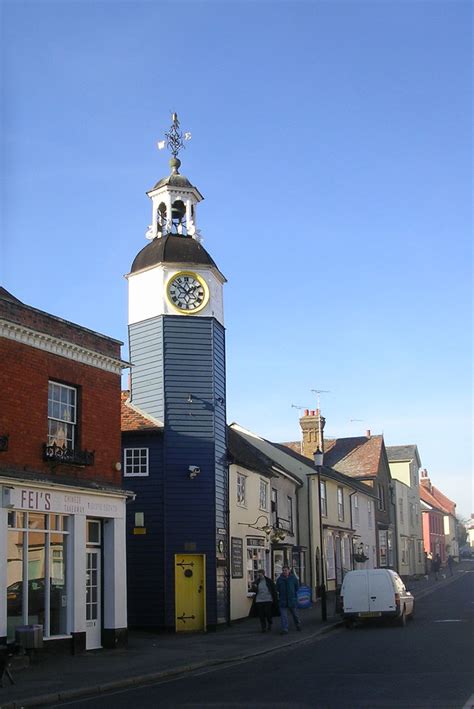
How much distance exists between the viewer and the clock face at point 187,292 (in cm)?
2638

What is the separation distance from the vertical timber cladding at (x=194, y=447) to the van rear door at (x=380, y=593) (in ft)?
14.5

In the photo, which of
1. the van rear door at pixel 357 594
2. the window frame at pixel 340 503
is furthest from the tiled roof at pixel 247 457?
the window frame at pixel 340 503

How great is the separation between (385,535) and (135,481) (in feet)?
116

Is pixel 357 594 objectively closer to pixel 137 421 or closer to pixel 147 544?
pixel 147 544

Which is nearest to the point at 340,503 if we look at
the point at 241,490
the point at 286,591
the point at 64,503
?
the point at 241,490

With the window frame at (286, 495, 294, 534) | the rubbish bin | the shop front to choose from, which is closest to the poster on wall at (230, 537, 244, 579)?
the shop front

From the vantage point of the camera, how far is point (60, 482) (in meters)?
18.5

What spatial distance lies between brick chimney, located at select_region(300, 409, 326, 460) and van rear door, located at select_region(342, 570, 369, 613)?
24792 mm

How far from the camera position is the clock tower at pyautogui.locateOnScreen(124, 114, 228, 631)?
2484 cm

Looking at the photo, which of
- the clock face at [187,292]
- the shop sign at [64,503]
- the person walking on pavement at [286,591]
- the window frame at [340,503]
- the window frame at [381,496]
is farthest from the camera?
the window frame at [381,496]

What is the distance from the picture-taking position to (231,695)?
40.4ft

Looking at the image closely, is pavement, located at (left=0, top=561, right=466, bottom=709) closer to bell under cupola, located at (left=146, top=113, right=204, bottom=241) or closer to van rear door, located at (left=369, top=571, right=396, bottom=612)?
van rear door, located at (left=369, top=571, right=396, bottom=612)

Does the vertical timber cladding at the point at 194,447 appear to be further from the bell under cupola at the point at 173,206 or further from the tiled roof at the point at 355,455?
the tiled roof at the point at 355,455

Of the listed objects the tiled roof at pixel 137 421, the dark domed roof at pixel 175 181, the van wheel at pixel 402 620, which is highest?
the dark domed roof at pixel 175 181
